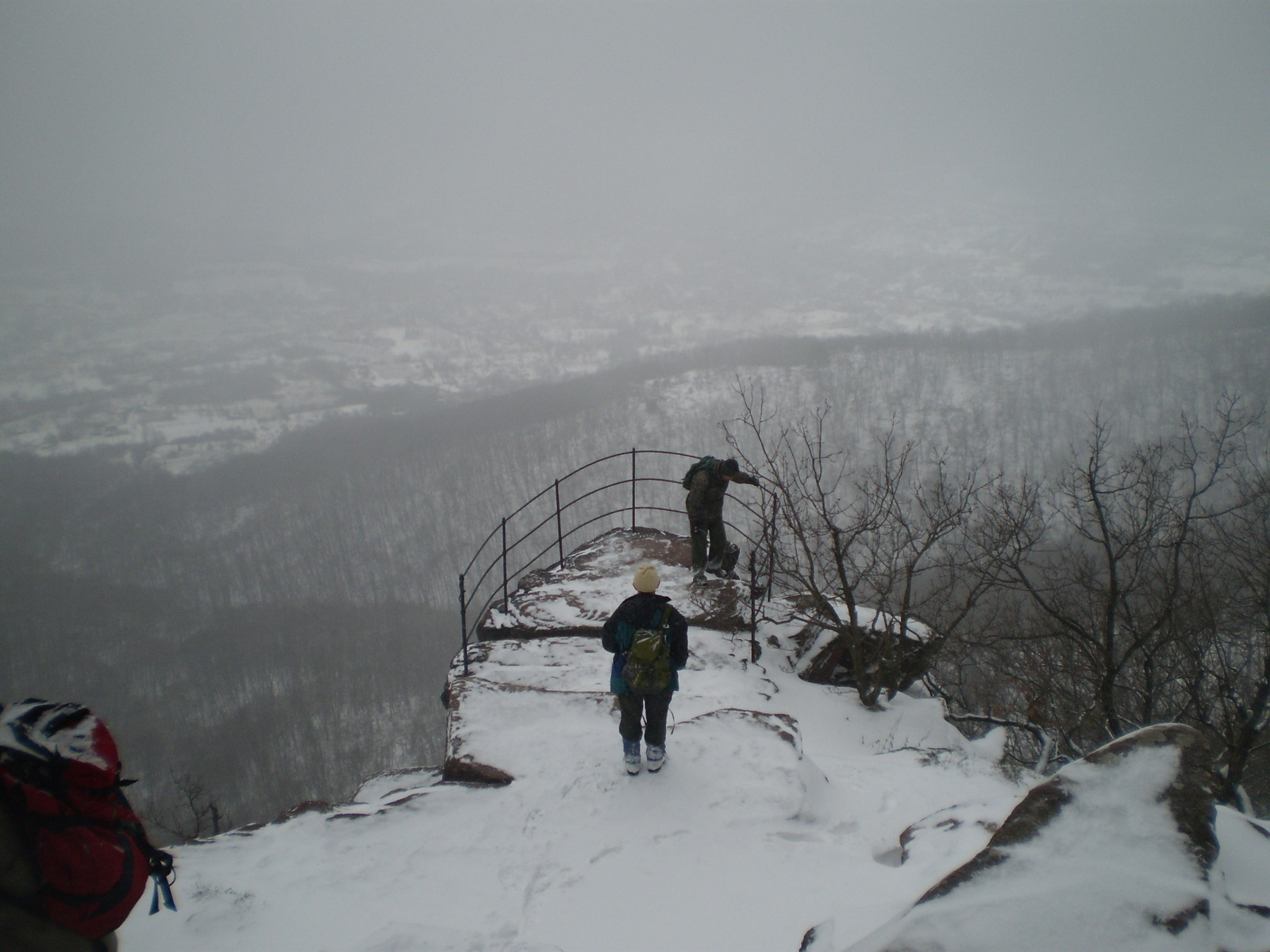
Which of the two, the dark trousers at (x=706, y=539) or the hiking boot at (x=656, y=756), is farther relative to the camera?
the dark trousers at (x=706, y=539)

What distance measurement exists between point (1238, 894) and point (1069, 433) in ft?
304

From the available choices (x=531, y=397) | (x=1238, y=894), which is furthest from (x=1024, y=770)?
A: (x=531, y=397)

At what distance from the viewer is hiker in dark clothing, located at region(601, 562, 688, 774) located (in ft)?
14.1

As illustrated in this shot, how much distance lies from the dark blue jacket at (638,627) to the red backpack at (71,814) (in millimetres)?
2694

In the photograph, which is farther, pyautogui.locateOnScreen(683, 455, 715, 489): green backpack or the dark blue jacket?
pyautogui.locateOnScreen(683, 455, 715, 489): green backpack

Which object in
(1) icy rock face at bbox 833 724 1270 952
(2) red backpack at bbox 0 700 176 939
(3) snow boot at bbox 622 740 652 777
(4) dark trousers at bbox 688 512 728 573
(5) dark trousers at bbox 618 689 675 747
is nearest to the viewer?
(2) red backpack at bbox 0 700 176 939

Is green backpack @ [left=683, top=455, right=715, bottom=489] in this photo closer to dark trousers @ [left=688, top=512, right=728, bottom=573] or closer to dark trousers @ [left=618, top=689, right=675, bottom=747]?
dark trousers @ [left=688, top=512, right=728, bottom=573]

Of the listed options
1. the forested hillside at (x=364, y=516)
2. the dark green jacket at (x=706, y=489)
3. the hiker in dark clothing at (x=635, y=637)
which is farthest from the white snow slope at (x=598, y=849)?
the forested hillside at (x=364, y=516)

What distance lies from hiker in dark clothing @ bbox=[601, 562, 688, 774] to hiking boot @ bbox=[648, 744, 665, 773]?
153mm

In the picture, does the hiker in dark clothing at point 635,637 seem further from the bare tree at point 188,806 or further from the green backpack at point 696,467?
the bare tree at point 188,806

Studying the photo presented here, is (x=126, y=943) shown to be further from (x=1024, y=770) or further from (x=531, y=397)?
(x=531, y=397)

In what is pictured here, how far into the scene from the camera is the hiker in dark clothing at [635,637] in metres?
4.30

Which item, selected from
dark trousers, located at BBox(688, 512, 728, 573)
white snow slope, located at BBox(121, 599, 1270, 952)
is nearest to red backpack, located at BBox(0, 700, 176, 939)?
white snow slope, located at BBox(121, 599, 1270, 952)

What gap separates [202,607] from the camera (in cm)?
7388
